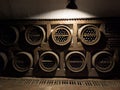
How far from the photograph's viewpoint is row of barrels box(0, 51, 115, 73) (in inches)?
150

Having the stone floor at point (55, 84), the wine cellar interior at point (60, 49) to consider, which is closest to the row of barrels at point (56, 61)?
the wine cellar interior at point (60, 49)

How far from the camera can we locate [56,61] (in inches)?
153

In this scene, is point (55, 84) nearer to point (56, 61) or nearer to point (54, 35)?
point (56, 61)

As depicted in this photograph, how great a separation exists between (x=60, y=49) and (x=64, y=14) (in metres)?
0.84

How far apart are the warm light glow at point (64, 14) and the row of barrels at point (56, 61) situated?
0.85 meters

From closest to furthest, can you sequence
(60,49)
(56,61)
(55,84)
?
(55,84) → (56,61) → (60,49)

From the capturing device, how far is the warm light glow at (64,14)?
3923 millimetres

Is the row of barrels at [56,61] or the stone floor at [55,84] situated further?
the row of barrels at [56,61]

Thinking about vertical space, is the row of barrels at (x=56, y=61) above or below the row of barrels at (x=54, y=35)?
below

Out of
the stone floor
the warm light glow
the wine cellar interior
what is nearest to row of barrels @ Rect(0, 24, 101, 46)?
the wine cellar interior

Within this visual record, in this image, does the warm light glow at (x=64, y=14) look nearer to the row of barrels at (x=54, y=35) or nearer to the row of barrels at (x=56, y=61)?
the row of barrels at (x=54, y=35)

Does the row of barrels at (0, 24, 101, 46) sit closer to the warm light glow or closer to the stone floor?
the warm light glow

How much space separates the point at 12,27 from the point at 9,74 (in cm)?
114

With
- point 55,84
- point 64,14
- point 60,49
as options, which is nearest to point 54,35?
point 60,49
